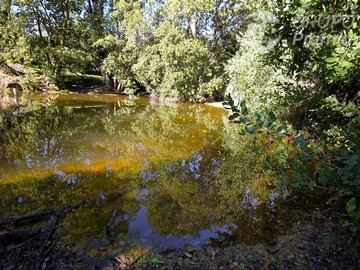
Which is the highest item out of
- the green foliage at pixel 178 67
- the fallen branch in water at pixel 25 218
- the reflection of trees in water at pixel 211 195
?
the green foliage at pixel 178 67

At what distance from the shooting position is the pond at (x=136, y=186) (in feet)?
11.8

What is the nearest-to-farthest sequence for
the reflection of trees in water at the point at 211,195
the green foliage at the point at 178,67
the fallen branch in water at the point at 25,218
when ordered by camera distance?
the fallen branch in water at the point at 25,218, the reflection of trees in water at the point at 211,195, the green foliage at the point at 178,67

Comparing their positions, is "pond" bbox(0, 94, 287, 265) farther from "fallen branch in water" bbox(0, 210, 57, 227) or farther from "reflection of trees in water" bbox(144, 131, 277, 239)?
"fallen branch in water" bbox(0, 210, 57, 227)

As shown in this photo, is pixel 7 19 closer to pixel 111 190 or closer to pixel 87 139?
pixel 87 139

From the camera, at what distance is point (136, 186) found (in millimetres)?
5180

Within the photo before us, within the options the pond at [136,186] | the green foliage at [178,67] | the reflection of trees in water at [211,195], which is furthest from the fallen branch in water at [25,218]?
the green foliage at [178,67]

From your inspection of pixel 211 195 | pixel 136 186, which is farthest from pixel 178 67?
pixel 211 195

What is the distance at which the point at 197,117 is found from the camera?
12.9 meters

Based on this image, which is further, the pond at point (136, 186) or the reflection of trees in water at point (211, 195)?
the reflection of trees in water at point (211, 195)

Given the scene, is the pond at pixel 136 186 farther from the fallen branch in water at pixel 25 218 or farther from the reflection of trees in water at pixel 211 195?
the fallen branch in water at pixel 25 218

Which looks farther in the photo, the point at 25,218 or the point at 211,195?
the point at 211,195

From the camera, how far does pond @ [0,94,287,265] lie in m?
3.61

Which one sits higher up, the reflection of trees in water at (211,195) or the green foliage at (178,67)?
the green foliage at (178,67)

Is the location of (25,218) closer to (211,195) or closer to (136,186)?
(136,186)
